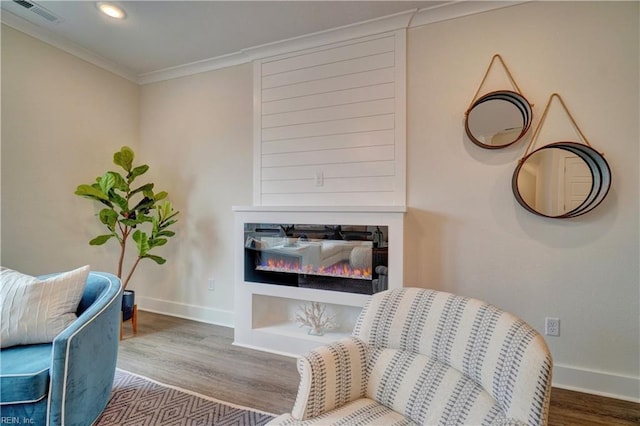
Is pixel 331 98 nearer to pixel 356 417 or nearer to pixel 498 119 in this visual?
pixel 498 119

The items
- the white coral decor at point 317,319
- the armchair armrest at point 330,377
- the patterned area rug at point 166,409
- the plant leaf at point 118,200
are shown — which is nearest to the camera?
the armchair armrest at point 330,377

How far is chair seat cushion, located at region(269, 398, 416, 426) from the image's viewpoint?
3.60 ft

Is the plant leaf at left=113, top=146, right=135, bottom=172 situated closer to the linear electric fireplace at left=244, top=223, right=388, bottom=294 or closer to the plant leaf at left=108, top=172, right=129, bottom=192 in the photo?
the plant leaf at left=108, top=172, right=129, bottom=192

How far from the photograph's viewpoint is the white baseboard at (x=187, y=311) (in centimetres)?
315

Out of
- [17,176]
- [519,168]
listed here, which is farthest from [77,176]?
[519,168]

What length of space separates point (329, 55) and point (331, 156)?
2.85ft

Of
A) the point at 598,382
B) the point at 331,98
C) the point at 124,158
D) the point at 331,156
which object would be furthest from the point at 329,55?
the point at 598,382

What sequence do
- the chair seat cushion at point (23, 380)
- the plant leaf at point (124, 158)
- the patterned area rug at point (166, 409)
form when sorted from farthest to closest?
the plant leaf at point (124, 158) < the patterned area rug at point (166, 409) < the chair seat cushion at point (23, 380)

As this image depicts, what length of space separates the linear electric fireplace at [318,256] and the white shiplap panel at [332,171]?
18.4 inches

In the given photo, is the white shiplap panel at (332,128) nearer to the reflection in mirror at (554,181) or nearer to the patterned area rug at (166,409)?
the reflection in mirror at (554,181)

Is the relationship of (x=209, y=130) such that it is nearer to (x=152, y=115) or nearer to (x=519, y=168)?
(x=152, y=115)

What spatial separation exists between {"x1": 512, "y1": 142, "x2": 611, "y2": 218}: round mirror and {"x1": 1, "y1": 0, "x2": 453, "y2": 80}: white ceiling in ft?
4.44

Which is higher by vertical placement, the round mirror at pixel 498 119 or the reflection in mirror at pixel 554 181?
the round mirror at pixel 498 119

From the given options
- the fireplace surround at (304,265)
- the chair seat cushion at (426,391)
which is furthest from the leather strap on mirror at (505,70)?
the chair seat cushion at (426,391)
